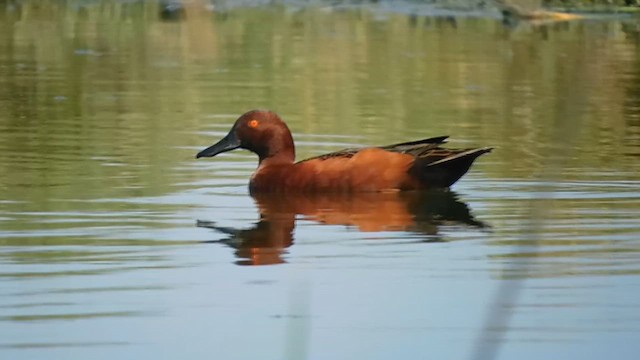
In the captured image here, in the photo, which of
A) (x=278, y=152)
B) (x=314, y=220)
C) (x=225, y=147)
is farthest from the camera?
(x=225, y=147)

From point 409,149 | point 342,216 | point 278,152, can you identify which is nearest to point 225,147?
point 278,152

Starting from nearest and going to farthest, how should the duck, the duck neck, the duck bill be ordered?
1. the duck
2. the duck neck
3. the duck bill

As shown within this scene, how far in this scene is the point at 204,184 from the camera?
31.7 ft

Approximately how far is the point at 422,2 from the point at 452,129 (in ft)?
56.7

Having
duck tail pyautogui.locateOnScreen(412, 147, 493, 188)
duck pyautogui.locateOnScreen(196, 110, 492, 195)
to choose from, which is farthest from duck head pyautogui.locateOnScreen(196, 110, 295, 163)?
duck tail pyautogui.locateOnScreen(412, 147, 493, 188)

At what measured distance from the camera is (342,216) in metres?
8.46

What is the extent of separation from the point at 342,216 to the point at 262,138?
5.21 feet

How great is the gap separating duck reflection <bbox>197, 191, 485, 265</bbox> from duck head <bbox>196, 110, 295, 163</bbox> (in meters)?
0.57

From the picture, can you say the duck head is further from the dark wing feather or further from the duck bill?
the dark wing feather

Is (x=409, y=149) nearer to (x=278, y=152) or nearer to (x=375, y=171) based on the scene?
(x=375, y=171)

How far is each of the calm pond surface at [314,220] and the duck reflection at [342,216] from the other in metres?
0.03

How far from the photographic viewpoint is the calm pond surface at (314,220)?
5289 millimetres

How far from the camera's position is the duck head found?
9.84 meters

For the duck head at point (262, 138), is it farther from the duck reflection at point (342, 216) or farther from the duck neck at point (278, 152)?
the duck reflection at point (342, 216)
